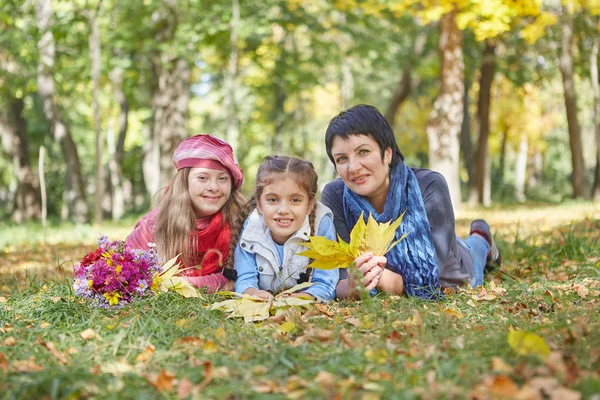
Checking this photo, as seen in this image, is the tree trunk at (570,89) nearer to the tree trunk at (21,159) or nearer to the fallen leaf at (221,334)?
the fallen leaf at (221,334)

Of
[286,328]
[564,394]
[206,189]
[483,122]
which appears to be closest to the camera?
[564,394]

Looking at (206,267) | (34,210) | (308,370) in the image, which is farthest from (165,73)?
(308,370)

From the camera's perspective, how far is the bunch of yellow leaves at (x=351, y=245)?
3051 mm

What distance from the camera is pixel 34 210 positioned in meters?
17.6

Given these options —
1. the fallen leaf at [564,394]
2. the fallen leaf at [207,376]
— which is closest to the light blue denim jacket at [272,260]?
the fallen leaf at [207,376]

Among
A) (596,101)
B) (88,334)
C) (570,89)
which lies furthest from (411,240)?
(596,101)

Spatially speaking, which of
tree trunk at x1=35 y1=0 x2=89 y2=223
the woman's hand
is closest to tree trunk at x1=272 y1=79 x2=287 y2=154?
tree trunk at x1=35 y1=0 x2=89 y2=223

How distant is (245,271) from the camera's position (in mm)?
3727

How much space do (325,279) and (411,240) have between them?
60cm

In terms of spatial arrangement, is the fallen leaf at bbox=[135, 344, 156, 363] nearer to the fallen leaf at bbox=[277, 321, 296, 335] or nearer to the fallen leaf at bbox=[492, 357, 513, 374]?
the fallen leaf at bbox=[277, 321, 296, 335]

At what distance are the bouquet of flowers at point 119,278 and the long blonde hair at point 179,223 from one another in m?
0.53

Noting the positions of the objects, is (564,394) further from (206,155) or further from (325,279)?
(206,155)

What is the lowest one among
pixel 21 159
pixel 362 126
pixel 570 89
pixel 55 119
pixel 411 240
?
pixel 411 240

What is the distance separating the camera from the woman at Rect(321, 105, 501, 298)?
364 centimetres
